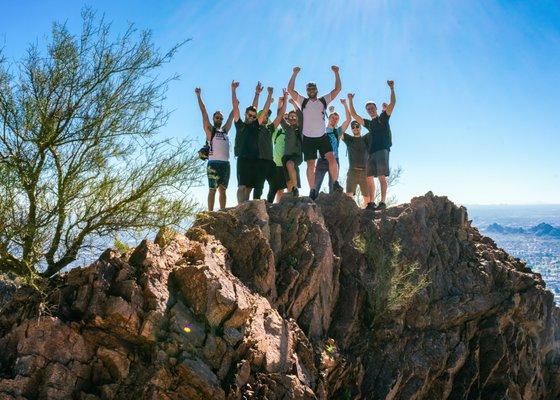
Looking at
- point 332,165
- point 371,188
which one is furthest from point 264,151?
point 371,188

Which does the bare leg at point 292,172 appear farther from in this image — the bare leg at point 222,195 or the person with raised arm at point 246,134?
the bare leg at point 222,195

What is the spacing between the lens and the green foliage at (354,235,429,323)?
1308 centimetres

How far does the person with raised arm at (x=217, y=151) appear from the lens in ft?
42.6

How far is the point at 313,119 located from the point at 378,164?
2.83 meters

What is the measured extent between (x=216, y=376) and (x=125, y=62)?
22.0 feet

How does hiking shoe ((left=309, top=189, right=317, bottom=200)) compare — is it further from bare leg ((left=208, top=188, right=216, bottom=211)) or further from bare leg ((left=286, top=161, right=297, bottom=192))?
bare leg ((left=208, top=188, right=216, bottom=211))

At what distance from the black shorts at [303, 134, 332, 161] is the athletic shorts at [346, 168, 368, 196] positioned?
2.70m

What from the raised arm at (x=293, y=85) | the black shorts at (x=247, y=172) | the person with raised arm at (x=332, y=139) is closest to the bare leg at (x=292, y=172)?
the person with raised arm at (x=332, y=139)

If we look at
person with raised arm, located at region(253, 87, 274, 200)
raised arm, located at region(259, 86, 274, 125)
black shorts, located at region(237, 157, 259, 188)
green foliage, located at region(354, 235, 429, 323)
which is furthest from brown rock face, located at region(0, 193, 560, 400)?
raised arm, located at region(259, 86, 274, 125)

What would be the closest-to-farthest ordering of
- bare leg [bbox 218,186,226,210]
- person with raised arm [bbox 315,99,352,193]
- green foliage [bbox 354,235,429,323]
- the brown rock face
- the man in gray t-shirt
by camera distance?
the brown rock face
green foliage [bbox 354,235,429,323]
bare leg [bbox 218,186,226,210]
person with raised arm [bbox 315,99,352,193]
the man in gray t-shirt

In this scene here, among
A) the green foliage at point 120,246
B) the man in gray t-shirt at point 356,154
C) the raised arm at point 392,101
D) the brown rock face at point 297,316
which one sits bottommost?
the brown rock face at point 297,316

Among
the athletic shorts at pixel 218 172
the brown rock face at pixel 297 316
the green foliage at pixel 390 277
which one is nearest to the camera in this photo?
the brown rock face at pixel 297 316

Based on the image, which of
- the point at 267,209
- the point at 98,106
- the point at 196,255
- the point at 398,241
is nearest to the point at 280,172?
the point at 267,209

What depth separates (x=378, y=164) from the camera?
1469 centimetres
